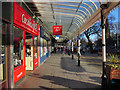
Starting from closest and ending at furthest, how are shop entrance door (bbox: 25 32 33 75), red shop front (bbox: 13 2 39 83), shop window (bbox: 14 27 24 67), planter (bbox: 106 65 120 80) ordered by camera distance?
planter (bbox: 106 65 120 80)
red shop front (bbox: 13 2 39 83)
shop window (bbox: 14 27 24 67)
shop entrance door (bbox: 25 32 33 75)

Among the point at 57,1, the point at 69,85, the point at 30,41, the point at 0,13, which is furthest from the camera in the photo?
the point at 30,41

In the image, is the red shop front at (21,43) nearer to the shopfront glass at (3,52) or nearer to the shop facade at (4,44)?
the shop facade at (4,44)

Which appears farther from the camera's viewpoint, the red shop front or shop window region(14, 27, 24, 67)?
shop window region(14, 27, 24, 67)

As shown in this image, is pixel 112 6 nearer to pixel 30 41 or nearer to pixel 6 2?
pixel 6 2

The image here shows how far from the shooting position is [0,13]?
11.8 feet

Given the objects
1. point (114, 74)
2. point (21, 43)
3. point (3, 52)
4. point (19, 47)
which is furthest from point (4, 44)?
point (114, 74)

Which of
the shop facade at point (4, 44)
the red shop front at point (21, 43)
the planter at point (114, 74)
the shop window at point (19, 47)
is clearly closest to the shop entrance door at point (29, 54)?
the red shop front at point (21, 43)

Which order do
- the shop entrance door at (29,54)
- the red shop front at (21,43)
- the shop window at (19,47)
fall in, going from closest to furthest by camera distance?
1. the red shop front at (21,43)
2. the shop window at (19,47)
3. the shop entrance door at (29,54)

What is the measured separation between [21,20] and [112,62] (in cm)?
389

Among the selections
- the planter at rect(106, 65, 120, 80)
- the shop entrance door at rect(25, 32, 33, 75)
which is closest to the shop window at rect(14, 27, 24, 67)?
the shop entrance door at rect(25, 32, 33, 75)

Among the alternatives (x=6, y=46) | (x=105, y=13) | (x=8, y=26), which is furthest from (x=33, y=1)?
(x=105, y=13)

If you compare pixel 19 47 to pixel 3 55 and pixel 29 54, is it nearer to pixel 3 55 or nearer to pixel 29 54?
pixel 3 55

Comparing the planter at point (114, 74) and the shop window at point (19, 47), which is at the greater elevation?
the shop window at point (19, 47)

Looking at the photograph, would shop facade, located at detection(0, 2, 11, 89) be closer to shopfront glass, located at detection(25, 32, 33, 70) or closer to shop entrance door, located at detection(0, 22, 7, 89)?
shop entrance door, located at detection(0, 22, 7, 89)
